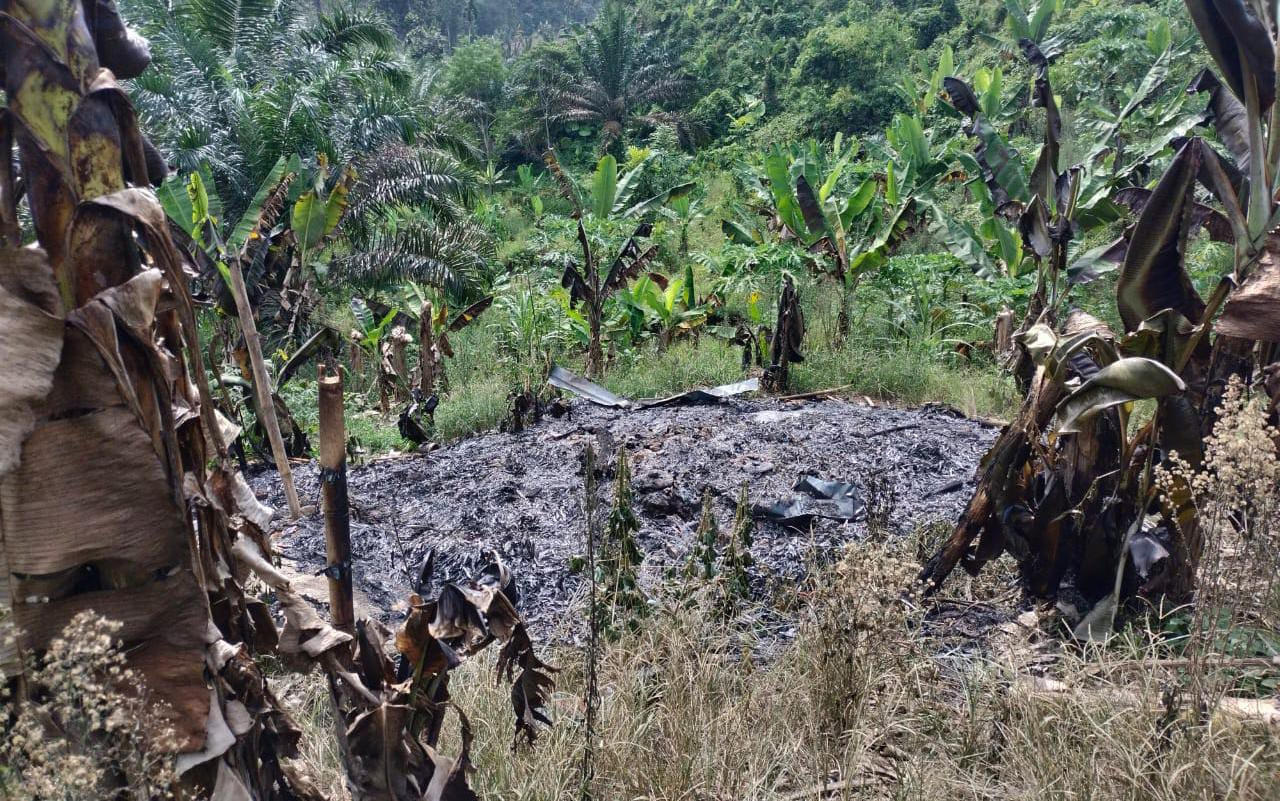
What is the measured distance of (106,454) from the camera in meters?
1.38

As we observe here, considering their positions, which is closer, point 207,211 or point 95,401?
point 95,401

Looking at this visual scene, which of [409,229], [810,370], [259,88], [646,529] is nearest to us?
[646,529]

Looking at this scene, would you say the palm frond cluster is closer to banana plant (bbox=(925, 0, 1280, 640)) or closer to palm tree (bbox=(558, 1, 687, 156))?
banana plant (bbox=(925, 0, 1280, 640))

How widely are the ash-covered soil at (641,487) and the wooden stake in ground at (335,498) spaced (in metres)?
A: 1.68

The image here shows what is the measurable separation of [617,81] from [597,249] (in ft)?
60.3

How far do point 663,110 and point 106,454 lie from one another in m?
26.6

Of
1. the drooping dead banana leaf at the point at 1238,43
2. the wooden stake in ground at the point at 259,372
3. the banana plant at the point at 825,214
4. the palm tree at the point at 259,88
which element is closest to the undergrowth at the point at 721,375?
the banana plant at the point at 825,214

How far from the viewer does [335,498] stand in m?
1.72

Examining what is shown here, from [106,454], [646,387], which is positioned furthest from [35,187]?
[646,387]

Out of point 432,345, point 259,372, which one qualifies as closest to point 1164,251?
point 259,372

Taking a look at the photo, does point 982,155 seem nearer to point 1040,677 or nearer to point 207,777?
point 1040,677

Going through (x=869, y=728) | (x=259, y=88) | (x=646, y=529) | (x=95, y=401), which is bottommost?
(x=646, y=529)

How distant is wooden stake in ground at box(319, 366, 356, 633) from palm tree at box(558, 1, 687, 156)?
83.0 feet

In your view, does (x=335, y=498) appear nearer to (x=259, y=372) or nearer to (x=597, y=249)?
(x=259, y=372)
